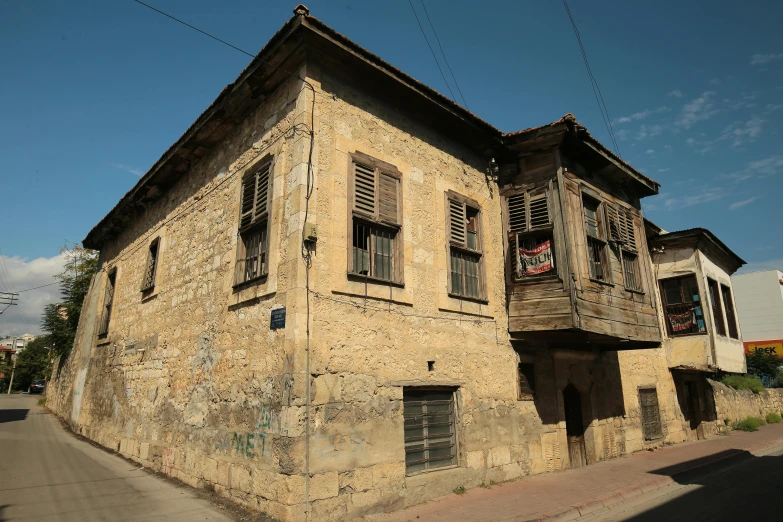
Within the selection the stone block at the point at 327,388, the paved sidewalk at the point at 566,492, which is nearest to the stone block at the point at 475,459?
the paved sidewalk at the point at 566,492

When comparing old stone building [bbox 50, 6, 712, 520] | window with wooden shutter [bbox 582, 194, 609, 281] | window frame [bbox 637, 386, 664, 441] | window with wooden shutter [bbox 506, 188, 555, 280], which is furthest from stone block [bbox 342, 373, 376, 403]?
window frame [bbox 637, 386, 664, 441]

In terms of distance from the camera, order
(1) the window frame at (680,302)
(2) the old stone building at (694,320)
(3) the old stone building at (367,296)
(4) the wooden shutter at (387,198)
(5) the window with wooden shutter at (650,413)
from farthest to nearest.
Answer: (1) the window frame at (680,302), (2) the old stone building at (694,320), (5) the window with wooden shutter at (650,413), (4) the wooden shutter at (387,198), (3) the old stone building at (367,296)

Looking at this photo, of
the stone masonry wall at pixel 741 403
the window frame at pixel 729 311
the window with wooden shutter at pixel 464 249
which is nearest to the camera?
the window with wooden shutter at pixel 464 249

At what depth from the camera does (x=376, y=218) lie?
7289 mm

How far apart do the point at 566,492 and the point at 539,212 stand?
509cm

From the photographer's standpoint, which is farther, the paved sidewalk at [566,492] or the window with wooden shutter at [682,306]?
the window with wooden shutter at [682,306]

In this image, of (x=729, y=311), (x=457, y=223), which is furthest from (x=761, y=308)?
(x=457, y=223)

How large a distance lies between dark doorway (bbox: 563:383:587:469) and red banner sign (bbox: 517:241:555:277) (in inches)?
120

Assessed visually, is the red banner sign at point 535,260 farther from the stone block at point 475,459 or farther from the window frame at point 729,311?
the window frame at point 729,311

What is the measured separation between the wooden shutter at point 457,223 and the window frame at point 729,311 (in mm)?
12307

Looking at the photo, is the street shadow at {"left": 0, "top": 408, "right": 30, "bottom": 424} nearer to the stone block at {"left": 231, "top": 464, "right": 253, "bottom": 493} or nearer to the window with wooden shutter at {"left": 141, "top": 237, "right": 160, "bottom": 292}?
the window with wooden shutter at {"left": 141, "top": 237, "right": 160, "bottom": 292}

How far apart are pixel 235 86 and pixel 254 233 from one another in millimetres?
2570

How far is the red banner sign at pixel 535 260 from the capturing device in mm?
9055

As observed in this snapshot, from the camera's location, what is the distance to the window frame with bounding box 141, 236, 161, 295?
1093cm
